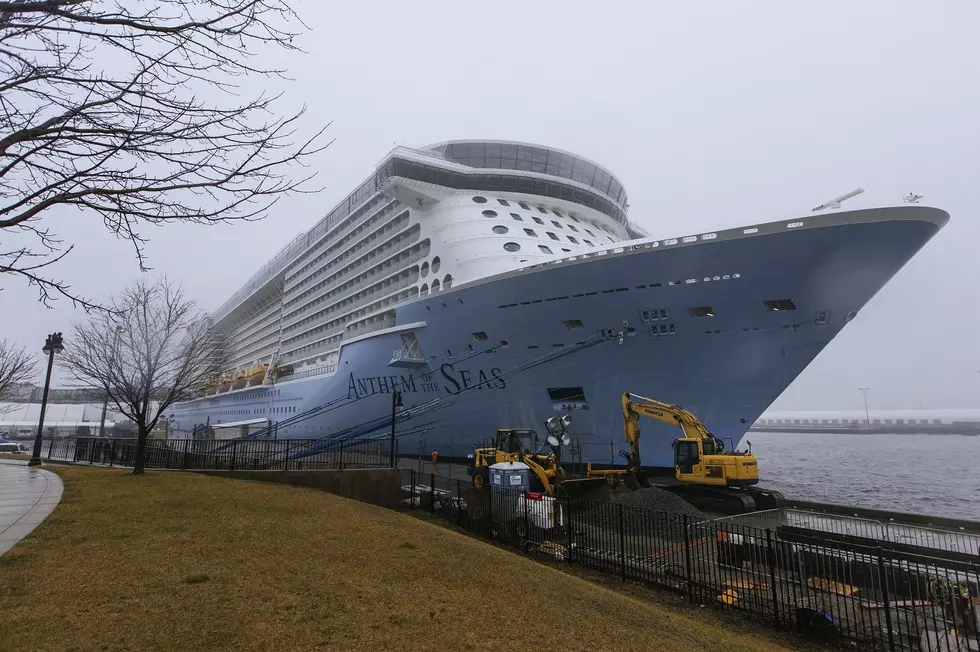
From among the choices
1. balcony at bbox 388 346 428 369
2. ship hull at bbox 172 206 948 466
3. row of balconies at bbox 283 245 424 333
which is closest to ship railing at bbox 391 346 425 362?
balcony at bbox 388 346 428 369

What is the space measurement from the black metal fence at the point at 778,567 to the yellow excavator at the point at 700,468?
5.69ft

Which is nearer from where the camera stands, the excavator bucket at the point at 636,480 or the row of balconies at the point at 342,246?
the excavator bucket at the point at 636,480

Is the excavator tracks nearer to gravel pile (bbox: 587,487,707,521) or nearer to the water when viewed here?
gravel pile (bbox: 587,487,707,521)

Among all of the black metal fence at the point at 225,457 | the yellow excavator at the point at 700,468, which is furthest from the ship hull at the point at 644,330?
the black metal fence at the point at 225,457

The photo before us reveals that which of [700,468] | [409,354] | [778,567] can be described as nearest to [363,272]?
[409,354]

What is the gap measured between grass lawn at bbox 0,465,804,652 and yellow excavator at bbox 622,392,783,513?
741cm

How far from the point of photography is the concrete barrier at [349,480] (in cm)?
1382

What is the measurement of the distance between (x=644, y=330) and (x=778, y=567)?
7906mm

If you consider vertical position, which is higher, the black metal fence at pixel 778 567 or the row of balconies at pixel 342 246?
the row of balconies at pixel 342 246

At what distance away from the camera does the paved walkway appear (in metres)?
6.71

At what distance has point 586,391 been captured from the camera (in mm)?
17375

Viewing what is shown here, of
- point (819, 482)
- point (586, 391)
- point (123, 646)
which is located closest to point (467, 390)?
point (586, 391)

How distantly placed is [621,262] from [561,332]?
3.19m

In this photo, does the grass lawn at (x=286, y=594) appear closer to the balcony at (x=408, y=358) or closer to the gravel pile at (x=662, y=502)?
the gravel pile at (x=662, y=502)
